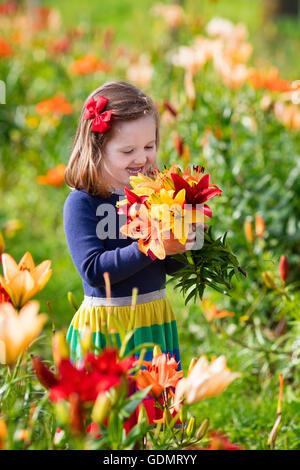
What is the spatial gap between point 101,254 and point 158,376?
12.4 inches

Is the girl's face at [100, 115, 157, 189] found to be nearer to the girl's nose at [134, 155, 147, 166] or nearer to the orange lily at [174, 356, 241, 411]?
the girl's nose at [134, 155, 147, 166]

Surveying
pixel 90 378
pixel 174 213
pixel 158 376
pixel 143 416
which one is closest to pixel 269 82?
pixel 174 213

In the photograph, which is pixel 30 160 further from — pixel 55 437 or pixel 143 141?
pixel 55 437

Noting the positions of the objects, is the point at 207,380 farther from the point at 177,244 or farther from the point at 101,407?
the point at 177,244

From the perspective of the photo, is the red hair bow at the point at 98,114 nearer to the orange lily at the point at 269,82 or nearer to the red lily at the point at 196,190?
the red lily at the point at 196,190

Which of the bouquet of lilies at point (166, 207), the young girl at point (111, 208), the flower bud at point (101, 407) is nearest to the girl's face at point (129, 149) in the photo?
the young girl at point (111, 208)

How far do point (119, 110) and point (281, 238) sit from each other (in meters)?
1.28

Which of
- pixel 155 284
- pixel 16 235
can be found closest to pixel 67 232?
pixel 155 284

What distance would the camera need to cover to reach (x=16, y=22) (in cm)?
495

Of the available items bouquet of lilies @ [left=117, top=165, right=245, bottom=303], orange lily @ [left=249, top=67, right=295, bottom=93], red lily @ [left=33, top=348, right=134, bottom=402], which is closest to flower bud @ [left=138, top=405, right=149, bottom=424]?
red lily @ [left=33, top=348, right=134, bottom=402]

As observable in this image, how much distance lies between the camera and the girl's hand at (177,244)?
1039 millimetres

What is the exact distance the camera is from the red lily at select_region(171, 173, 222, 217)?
1002 mm

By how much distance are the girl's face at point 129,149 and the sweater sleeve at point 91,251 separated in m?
0.09

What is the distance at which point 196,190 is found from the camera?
3.34 ft
